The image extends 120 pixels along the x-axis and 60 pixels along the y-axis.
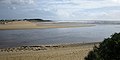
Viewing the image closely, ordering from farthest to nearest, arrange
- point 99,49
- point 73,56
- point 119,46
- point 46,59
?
point 73,56 → point 46,59 → point 99,49 → point 119,46

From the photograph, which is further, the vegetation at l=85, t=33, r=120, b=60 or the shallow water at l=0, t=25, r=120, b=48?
the shallow water at l=0, t=25, r=120, b=48

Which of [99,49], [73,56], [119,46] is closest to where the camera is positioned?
[119,46]

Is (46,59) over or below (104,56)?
below

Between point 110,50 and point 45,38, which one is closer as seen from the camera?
point 110,50

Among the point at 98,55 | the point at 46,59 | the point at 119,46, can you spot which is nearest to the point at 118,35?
the point at 119,46

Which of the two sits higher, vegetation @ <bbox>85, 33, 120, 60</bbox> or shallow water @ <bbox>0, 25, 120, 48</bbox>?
vegetation @ <bbox>85, 33, 120, 60</bbox>

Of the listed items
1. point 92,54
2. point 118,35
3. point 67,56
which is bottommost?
point 67,56

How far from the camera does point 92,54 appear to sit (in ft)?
26.3

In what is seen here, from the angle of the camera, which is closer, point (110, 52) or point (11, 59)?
point (110, 52)

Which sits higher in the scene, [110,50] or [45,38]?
[110,50]

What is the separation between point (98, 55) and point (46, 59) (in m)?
9.71

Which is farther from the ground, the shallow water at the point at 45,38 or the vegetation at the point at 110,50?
the vegetation at the point at 110,50

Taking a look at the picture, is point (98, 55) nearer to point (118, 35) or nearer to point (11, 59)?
point (118, 35)

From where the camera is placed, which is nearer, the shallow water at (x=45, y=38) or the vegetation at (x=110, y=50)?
A: the vegetation at (x=110, y=50)
